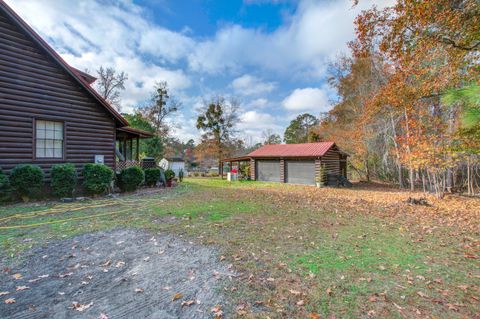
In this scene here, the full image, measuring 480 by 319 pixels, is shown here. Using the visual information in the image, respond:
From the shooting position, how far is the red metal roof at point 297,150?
1770 cm

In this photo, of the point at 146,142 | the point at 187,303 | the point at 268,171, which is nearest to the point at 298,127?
the point at 268,171

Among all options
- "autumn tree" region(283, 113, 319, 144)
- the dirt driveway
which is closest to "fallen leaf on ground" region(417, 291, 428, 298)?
the dirt driveway

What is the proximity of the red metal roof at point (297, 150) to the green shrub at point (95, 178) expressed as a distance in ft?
45.5

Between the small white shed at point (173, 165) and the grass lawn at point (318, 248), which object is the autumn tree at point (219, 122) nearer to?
the small white shed at point (173, 165)

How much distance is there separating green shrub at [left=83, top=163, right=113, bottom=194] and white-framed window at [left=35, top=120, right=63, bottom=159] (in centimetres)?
132

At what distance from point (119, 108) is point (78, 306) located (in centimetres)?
2762

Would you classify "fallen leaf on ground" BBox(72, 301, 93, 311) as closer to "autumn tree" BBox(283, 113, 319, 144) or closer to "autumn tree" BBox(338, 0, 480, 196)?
"autumn tree" BBox(338, 0, 480, 196)

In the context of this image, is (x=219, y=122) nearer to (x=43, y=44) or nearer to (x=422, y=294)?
(x=43, y=44)

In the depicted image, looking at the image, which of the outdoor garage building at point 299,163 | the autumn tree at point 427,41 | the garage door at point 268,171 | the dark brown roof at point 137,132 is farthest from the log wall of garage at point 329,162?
the dark brown roof at point 137,132

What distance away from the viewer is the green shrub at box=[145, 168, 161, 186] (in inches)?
517

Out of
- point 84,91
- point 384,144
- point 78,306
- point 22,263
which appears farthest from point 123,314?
point 384,144

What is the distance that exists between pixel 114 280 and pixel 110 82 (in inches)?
1083

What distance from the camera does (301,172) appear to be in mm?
18719

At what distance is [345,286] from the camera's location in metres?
2.85
